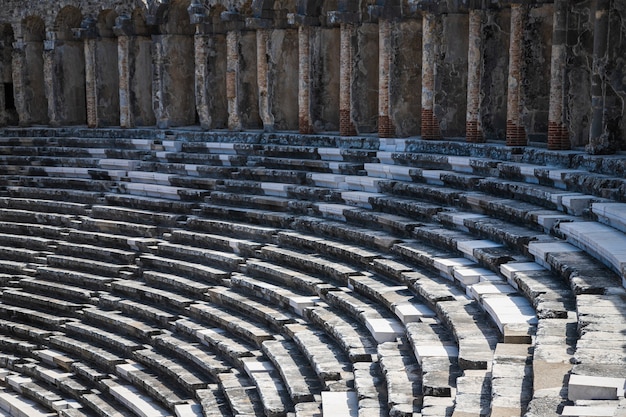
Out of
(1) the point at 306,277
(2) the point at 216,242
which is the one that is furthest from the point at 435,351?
(2) the point at 216,242

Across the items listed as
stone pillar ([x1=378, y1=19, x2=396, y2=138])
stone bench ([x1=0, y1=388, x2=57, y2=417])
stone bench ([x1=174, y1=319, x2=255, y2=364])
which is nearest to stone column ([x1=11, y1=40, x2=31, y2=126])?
stone pillar ([x1=378, y1=19, x2=396, y2=138])

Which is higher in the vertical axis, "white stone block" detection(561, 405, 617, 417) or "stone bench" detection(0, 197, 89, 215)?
"stone bench" detection(0, 197, 89, 215)

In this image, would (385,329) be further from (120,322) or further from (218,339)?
(120,322)

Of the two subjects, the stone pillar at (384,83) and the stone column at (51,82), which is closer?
the stone pillar at (384,83)

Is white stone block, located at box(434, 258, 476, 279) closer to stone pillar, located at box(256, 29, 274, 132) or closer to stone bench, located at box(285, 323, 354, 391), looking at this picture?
stone bench, located at box(285, 323, 354, 391)

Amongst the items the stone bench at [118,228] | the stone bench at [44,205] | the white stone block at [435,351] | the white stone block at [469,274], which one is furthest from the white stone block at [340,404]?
the stone bench at [44,205]

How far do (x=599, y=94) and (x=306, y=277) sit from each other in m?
4.92

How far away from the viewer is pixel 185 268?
658 inches

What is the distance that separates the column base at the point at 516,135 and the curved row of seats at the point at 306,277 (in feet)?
1.70

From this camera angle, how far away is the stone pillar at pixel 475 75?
1686 centimetres

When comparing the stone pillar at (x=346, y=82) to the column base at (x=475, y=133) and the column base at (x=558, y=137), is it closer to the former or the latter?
the column base at (x=475, y=133)

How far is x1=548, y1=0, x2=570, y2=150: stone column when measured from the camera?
49.5 feet

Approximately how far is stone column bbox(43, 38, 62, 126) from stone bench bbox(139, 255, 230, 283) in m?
9.76

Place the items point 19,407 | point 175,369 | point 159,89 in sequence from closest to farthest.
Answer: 1. point 175,369
2. point 19,407
3. point 159,89
